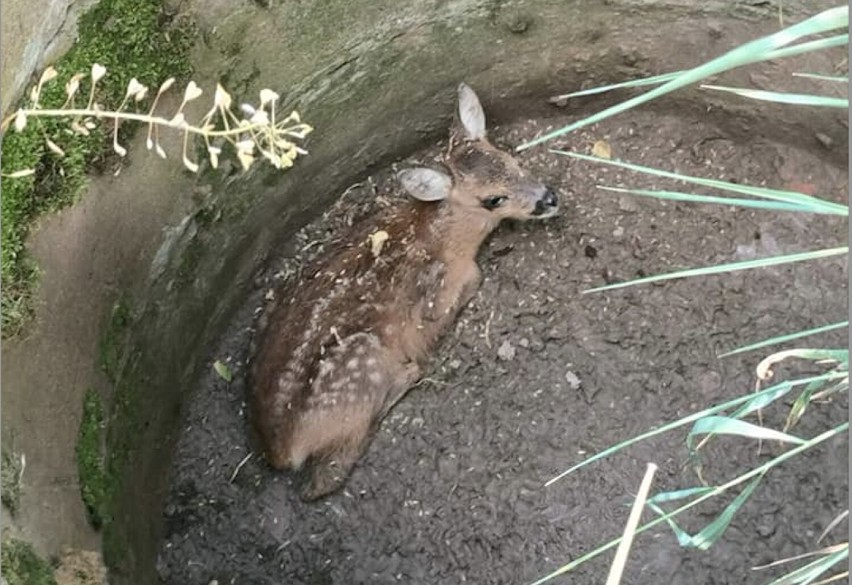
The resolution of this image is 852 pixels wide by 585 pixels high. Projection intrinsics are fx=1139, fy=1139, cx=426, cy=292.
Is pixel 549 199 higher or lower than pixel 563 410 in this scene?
higher

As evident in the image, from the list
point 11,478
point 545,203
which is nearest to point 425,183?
point 545,203

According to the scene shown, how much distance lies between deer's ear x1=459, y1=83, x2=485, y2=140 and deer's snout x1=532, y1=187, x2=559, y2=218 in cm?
27

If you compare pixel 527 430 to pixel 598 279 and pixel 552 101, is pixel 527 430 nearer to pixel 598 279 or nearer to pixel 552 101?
pixel 598 279

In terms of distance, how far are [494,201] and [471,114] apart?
0.91ft

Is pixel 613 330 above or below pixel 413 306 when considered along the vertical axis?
below

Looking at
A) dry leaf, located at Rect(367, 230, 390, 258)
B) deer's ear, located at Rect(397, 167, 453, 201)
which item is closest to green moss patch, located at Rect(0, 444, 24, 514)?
dry leaf, located at Rect(367, 230, 390, 258)

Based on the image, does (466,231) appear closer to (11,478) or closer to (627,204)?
(627,204)

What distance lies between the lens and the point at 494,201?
3.54 meters

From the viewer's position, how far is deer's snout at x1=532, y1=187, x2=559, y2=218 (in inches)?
139

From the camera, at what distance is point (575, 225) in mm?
3672

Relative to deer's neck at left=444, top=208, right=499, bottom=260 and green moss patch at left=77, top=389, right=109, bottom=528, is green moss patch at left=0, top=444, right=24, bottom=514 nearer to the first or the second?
green moss patch at left=77, top=389, right=109, bottom=528

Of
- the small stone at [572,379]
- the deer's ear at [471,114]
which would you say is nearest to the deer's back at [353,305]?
the deer's ear at [471,114]

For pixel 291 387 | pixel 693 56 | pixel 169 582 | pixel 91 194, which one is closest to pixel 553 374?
pixel 291 387

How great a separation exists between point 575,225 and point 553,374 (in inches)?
19.5
